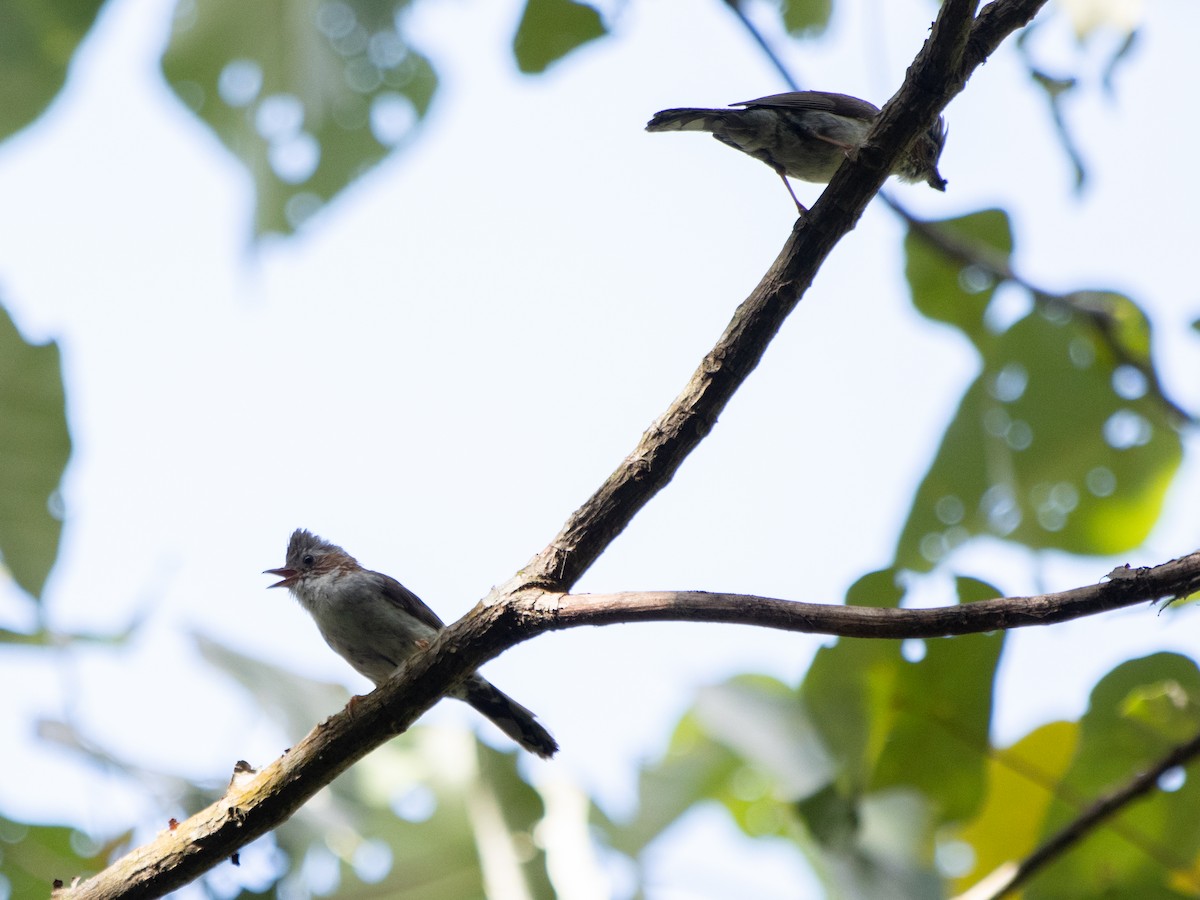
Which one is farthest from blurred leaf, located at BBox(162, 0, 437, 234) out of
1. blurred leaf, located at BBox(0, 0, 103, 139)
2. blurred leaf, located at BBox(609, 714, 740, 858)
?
blurred leaf, located at BBox(609, 714, 740, 858)

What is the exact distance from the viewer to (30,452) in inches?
196

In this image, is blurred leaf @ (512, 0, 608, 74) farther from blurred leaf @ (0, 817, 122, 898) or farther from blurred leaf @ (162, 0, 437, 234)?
blurred leaf @ (0, 817, 122, 898)

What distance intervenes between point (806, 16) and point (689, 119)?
1.00m

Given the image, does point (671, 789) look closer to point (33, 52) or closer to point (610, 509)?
point (610, 509)

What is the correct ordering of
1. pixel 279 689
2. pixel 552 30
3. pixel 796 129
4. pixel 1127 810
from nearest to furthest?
pixel 552 30 < pixel 796 129 < pixel 1127 810 < pixel 279 689

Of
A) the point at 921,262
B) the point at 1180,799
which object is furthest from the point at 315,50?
the point at 1180,799

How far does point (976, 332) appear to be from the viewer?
6781mm

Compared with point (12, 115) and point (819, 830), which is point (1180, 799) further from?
point (12, 115)

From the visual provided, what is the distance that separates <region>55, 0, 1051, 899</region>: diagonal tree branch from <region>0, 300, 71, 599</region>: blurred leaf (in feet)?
7.02

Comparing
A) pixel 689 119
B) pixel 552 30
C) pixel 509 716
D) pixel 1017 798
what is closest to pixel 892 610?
pixel 509 716

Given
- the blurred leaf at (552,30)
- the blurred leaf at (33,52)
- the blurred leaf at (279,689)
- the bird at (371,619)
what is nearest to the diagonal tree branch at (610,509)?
the blurred leaf at (552,30)

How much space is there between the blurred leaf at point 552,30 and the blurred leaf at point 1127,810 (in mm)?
3715

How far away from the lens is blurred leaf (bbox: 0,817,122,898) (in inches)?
205

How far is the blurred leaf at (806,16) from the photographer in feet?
17.4
